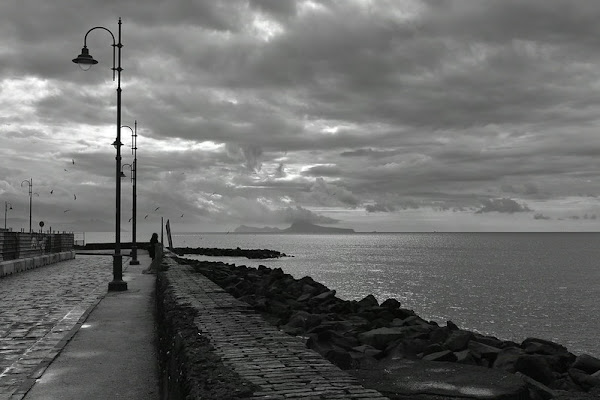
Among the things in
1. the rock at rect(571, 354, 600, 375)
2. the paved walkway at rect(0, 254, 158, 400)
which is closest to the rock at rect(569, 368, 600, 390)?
the rock at rect(571, 354, 600, 375)

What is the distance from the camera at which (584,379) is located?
9484mm

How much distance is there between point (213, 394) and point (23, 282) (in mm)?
18150

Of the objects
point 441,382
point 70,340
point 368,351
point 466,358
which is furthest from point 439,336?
point 70,340

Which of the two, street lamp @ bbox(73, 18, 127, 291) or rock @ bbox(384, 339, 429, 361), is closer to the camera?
rock @ bbox(384, 339, 429, 361)

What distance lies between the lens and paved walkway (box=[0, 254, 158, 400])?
6504 mm

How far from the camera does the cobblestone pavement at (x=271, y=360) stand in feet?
13.0

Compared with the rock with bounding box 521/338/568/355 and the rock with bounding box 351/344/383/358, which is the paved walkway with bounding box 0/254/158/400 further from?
the rock with bounding box 521/338/568/355

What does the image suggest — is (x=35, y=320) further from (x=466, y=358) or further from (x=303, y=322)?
(x=466, y=358)

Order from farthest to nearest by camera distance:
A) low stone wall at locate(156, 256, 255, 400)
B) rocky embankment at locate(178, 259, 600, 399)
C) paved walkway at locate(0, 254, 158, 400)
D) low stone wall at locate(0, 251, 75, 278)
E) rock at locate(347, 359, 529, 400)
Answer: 1. low stone wall at locate(0, 251, 75, 278)
2. rocky embankment at locate(178, 259, 600, 399)
3. paved walkway at locate(0, 254, 158, 400)
4. rock at locate(347, 359, 529, 400)
5. low stone wall at locate(156, 256, 255, 400)

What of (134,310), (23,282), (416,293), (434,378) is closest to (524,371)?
(434,378)

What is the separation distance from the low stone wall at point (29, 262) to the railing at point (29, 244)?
32cm

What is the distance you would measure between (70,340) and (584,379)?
838 centimetres

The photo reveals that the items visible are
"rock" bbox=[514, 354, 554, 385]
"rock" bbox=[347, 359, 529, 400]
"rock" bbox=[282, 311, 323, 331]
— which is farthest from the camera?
"rock" bbox=[282, 311, 323, 331]

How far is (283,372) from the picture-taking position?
4.53 metres
